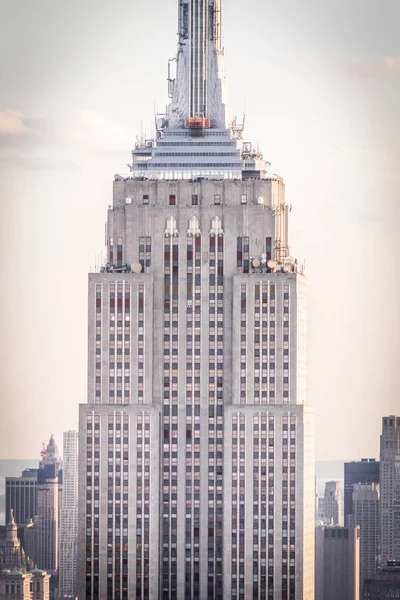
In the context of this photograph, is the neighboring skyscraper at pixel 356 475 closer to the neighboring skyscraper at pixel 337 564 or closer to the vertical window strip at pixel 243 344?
the neighboring skyscraper at pixel 337 564

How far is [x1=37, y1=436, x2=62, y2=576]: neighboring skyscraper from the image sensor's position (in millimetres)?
79062

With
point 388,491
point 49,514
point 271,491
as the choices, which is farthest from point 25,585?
point 388,491

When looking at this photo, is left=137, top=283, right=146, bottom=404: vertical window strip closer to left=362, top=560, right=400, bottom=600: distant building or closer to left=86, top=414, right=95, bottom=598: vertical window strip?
left=86, top=414, right=95, bottom=598: vertical window strip

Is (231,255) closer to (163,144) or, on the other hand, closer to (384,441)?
(163,144)

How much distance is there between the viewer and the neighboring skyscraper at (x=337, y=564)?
6762 cm

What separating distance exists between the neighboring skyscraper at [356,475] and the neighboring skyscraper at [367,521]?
34 centimetres

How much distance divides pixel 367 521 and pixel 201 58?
93.5 ft

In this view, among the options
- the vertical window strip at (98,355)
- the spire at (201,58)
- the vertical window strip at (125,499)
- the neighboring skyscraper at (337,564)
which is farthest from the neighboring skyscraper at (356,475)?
the spire at (201,58)

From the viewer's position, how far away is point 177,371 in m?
63.2

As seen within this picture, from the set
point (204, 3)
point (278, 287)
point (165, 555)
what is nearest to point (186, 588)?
point (165, 555)

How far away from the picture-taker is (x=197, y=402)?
63.2 metres

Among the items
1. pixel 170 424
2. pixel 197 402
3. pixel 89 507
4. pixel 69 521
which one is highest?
pixel 197 402

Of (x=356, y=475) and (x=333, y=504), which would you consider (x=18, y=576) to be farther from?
(x=356, y=475)

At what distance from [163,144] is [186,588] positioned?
14540mm
